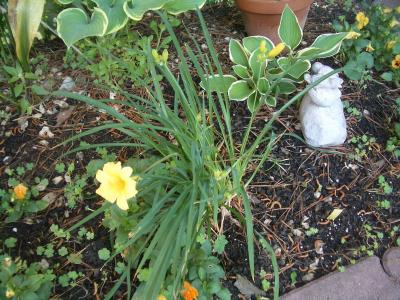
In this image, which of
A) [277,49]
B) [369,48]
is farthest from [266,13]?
[277,49]

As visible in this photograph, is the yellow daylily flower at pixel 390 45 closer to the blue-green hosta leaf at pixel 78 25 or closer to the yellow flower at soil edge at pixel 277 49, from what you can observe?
the yellow flower at soil edge at pixel 277 49

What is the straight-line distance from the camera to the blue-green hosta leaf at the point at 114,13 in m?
1.43

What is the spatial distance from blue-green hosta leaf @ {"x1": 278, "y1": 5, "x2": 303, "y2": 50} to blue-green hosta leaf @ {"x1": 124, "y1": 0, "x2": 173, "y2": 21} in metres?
0.49

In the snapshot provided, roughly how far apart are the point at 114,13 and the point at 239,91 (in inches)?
21.6

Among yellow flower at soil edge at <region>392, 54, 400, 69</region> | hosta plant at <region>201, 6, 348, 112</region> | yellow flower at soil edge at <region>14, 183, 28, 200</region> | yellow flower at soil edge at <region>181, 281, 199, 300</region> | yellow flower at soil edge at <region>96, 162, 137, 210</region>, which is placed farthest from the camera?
yellow flower at soil edge at <region>392, 54, 400, 69</region>

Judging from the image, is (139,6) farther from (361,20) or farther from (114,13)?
(361,20)

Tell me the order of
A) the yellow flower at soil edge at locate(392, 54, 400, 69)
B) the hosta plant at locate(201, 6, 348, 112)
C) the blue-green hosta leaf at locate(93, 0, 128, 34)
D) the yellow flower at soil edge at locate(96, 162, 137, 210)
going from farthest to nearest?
1. the yellow flower at soil edge at locate(392, 54, 400, 69)
2. the hosta plant at locate(201, 6, 348, 112)
3. the blue-green hosta leaf at locate(93, 0, 128, 34)
4. the yellow flower at soil edge at locate(96, 162, 137, 210)

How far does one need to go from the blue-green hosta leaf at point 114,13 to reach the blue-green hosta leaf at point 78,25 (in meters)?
0.06

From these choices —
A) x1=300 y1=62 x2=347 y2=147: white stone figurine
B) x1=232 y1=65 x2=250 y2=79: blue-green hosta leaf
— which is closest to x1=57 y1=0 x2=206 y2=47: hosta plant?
x1=232 y1=65 x2=250 y2=79: blue-green hosta leaf

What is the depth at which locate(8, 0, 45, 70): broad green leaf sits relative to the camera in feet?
4.68

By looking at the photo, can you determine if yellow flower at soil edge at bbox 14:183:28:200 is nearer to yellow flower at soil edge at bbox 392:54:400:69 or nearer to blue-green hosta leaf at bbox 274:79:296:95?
blue-green hosta leaf at bbox 274:79:296:95

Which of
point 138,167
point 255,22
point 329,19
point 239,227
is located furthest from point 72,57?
point 329,19

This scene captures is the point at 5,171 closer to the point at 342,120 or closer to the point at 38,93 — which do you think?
the point at 38,93

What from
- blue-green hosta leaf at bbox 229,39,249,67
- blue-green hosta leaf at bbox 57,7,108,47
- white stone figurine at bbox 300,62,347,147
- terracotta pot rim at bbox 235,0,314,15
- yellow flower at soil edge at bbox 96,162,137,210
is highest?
blue-green hosta leaf at bbox 57,7,108,47
